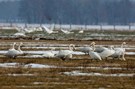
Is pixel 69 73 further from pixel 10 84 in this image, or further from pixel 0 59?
pixel 0 59

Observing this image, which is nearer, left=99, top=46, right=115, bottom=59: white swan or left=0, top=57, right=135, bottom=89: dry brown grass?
left=0, top=57, right=135, bottom=89: dry brown grass

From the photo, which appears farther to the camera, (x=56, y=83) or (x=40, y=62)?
(x=40, y=62)

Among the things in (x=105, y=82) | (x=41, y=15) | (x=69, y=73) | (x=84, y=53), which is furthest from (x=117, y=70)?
(x=41, y=15)

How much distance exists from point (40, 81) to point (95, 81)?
1994 mm

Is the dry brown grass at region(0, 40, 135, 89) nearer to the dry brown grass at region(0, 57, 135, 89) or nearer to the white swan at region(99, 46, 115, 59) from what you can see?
the dry brown grass at region(0, 57, 135, 89)

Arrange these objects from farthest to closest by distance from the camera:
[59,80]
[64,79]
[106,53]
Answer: [106,53], [64,79], [59,80]

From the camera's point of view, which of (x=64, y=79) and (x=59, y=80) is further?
(x=64, y=79)

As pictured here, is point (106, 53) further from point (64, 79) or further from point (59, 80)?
point (59, 80)

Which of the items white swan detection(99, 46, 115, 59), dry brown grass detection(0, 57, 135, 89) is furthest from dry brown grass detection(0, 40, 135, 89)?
white swan detection(99, 46, 115, 59)

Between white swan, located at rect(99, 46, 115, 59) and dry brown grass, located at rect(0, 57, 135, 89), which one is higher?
white swan, located at rect(99, 46, 115, 59)

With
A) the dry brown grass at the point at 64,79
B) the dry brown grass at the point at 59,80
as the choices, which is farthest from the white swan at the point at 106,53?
the dry brown grass at the point at 59,80

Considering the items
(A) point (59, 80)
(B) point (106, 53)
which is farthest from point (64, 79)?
(B) point (106, 53)

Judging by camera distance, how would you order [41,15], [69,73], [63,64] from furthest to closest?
[41,15] < [63,64] < [69,73]

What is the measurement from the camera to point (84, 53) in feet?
113
